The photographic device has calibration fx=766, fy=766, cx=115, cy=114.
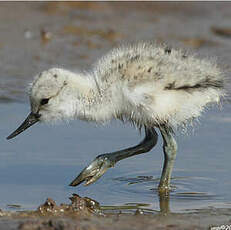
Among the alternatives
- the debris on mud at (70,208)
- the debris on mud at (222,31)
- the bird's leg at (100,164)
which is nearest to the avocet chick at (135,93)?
the bird's leg at (100,164)

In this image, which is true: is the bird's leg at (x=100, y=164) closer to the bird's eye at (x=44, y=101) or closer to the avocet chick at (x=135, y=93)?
the avocet chick at (x=135, y=93)

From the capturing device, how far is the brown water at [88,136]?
17.0ft

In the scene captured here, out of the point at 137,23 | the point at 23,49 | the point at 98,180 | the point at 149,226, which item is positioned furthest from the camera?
the point at 137,23

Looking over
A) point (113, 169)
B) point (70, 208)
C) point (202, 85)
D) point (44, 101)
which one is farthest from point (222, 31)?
point (70, 208)

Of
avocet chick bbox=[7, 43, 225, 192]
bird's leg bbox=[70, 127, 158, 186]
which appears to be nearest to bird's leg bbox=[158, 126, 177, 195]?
avocet chick bbox=[7, 43, 225, 192]

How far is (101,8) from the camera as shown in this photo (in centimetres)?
1088

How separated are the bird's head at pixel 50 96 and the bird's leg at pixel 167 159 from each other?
69 cm

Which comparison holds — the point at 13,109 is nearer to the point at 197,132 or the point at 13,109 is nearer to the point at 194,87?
the point at 197,132

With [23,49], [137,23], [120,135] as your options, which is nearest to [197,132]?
[120,135]

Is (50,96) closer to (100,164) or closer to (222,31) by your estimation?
(100,164)

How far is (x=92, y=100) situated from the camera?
5.20 metres

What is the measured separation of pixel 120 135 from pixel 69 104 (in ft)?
4.12

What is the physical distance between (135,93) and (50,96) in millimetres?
596

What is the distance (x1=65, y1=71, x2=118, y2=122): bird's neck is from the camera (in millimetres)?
5148
